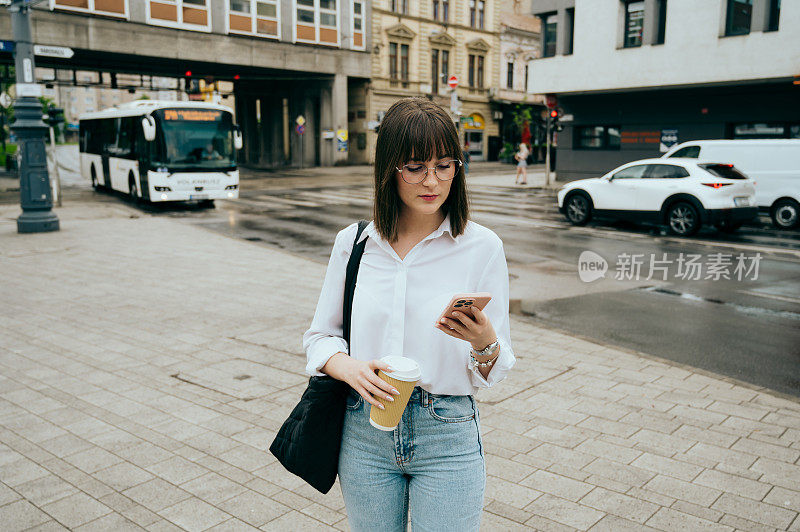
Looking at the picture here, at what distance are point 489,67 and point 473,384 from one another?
54211 millimetres

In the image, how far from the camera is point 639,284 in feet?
33.1

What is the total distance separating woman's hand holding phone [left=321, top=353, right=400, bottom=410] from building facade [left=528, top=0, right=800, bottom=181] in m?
22.3

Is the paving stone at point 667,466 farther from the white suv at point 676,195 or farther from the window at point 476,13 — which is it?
the window at point 476,13

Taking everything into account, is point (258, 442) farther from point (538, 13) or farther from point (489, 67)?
point (489, 67)

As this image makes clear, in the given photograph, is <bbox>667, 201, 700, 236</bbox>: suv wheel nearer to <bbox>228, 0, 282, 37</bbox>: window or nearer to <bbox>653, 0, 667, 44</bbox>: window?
<bbox>653, 0, 667, 44</bbox>: window

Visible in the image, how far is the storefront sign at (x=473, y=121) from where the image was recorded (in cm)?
5153

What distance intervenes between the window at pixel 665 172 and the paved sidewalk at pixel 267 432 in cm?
933

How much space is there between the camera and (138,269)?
10.6 metres

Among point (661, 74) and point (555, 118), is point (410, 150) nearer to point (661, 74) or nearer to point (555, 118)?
point (661, 74)

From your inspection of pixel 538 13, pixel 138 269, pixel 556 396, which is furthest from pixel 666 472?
pixel 538 13

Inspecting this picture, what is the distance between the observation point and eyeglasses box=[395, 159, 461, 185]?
6.39ft

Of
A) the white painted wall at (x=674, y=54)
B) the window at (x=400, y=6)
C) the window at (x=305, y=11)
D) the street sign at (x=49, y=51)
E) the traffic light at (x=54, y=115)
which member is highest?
the window at (x=400, y=6)

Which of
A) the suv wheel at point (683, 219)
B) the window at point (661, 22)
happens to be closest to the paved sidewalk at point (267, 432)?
the suv wheel at point (683, 219)

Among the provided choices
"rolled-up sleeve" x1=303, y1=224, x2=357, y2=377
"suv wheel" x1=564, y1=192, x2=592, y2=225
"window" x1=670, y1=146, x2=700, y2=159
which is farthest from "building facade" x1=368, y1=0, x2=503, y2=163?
"rolled-up sleeve" x1=303, y1=224, x2=357, y2=377
